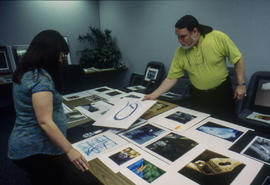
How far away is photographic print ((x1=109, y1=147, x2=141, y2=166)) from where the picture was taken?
841mm

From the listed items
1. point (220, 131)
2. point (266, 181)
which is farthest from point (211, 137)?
point (266, 181)

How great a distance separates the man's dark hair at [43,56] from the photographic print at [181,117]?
0.77m

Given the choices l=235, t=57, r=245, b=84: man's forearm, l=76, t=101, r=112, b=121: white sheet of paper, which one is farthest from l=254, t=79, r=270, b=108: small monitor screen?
l=76, t=101, r=112, b=121: white sheet of paper

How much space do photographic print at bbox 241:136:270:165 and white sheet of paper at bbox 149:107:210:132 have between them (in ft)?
1.06

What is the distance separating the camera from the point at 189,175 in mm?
737

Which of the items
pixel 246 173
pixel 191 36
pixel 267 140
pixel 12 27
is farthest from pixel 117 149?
pixel 12 27

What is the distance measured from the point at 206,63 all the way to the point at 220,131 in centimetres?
75

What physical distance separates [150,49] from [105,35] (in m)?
1.19

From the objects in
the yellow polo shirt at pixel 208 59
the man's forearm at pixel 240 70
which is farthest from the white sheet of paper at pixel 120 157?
the man's forearm at pixel 240 70

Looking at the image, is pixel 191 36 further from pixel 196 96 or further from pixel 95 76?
pixel 95 76

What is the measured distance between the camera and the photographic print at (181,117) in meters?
1.22

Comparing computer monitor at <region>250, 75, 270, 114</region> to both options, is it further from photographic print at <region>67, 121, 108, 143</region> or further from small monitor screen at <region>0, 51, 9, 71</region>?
small monitor screen at <region>0, 51, 9, 71</region>

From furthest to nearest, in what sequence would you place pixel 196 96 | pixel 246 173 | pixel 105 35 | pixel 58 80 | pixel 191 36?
pixel 105 35 < pixel 196 96 < pixel 191 36 < pixel 58 80 < pixel 246 173

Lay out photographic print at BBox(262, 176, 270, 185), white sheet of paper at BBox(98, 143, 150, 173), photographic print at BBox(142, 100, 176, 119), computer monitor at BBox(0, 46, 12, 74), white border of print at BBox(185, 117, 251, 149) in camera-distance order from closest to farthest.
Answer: photographic print at BBox(262, 176, 270, 185), white sheet of paper at BBox(98, 143, 150, 173), white border of print at BBox(185, 117, 251, 149), photographic print at BBox(142, 100, 176, 119), computer monitor at BBox(0, 46, 12, 74)
